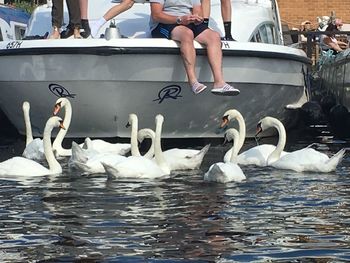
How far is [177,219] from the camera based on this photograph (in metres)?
7.23

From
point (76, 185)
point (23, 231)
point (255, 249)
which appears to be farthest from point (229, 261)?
point (76, 185)

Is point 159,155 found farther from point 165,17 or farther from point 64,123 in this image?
point 165,17

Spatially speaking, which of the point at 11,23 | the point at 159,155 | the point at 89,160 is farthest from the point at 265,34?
the point at 11,23

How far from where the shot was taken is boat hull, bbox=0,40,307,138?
1238 cm

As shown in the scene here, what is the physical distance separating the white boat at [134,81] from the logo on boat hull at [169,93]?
11 mm

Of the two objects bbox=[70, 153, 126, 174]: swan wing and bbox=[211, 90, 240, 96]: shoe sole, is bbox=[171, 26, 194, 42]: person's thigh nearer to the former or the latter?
bbox=[211, 90, 240, 96]: shoe sole

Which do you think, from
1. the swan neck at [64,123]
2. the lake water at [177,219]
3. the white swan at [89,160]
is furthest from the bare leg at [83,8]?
the lake water at [177,219]

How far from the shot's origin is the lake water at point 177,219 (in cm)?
607

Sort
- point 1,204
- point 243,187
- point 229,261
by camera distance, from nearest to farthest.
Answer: point 229,261, point 1,204, point 243,187

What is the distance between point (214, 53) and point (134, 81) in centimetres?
96

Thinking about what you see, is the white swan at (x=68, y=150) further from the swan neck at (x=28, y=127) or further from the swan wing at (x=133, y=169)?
the swan wing at (x=133, y=169)

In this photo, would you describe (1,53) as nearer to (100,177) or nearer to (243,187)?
(100,177)

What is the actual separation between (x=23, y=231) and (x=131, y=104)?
19.6 feet

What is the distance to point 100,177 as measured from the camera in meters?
9.78
